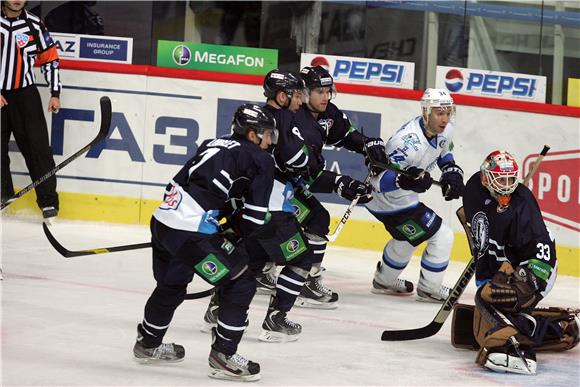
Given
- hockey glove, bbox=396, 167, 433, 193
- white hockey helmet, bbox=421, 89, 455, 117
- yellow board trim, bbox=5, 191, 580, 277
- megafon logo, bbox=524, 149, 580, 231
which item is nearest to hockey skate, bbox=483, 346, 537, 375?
hockey glove, bbox=396, 167, 433, 193

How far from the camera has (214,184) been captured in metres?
4.36

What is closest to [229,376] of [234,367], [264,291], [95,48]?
[234,367]

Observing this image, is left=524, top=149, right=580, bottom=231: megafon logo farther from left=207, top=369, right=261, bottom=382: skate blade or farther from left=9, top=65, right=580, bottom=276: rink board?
left=207, top=369, right=261, bottom=382: skate blade

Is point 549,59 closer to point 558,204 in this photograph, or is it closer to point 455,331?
point 558,204

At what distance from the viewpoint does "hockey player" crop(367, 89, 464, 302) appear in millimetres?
5965

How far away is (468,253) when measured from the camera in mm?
7156

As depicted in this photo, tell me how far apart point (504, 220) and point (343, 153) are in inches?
102

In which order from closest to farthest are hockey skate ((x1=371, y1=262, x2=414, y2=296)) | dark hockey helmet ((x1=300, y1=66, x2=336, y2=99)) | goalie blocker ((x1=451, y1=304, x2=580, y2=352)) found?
1. goalie blocker ((x1=451, y1=304, x2=580, y2=352))
2. dark hockey helmet ((x1=300, y1=66, x2=336, y2=99))
3. hockey skate ((x1=371, y1=262, x2=414, y2=296))

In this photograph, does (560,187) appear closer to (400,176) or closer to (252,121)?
(400,176)

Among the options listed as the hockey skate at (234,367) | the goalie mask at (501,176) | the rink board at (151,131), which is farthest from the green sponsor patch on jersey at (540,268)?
the rink board at (151,131)

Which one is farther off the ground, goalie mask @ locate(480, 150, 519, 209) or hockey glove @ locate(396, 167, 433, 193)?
goalie mask @ locate(480, 150, 519, 209)

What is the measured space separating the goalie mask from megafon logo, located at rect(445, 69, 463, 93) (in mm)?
2497

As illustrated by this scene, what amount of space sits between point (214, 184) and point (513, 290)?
1.24m

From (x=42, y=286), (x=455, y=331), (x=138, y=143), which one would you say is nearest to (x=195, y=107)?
(x=138, y=143)
